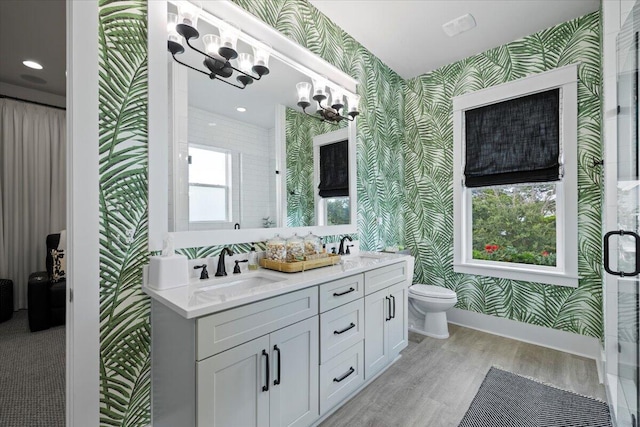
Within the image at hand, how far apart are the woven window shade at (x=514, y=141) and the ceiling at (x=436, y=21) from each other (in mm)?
Answer: 615

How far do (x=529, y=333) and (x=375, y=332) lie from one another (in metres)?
1.77

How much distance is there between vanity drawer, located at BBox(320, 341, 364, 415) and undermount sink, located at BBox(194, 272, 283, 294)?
59cm

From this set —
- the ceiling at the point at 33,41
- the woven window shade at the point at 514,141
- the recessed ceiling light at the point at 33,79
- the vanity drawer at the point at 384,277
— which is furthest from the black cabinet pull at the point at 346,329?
the recessed ceiling light at the point at 33,79

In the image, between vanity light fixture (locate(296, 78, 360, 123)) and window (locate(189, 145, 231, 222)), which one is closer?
window (locate(189, 145, 231, 222))

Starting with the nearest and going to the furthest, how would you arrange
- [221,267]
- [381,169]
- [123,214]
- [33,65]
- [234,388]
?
[234,388] < [123,214] < [221,267] < [381,169] < [33,65]

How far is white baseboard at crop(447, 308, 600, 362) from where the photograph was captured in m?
2.44

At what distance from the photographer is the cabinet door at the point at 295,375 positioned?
1.34m

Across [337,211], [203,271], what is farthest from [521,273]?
[203,271]

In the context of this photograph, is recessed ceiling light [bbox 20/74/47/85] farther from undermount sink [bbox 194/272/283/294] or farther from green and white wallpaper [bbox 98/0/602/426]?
undermount sink [bbox 194/272/283/294]

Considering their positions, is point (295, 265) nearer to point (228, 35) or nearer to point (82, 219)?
point (82, 219)

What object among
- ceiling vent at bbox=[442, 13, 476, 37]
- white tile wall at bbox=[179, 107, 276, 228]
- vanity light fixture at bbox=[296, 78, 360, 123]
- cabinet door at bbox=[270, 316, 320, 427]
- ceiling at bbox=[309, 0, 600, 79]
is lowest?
cabinet door at bbox=[270, 316, 320, 427]

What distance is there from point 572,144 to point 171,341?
11.0 ft

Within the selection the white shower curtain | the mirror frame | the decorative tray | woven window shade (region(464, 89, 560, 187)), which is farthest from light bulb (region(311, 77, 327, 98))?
the white shower curtain

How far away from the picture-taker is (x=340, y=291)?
5.68ft
